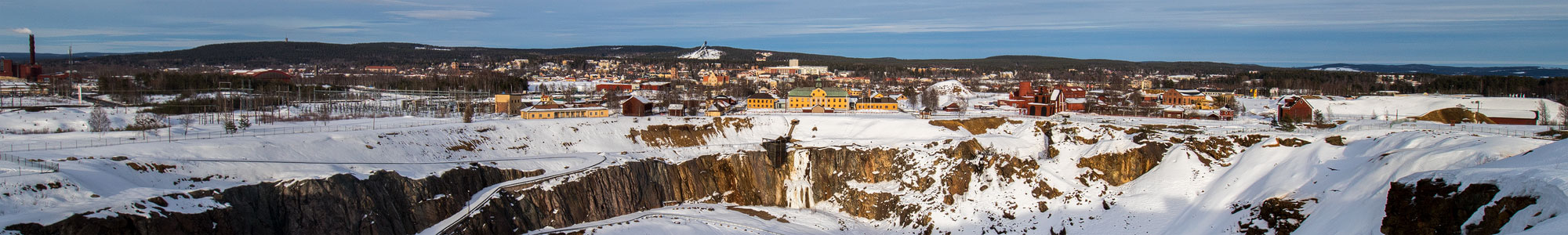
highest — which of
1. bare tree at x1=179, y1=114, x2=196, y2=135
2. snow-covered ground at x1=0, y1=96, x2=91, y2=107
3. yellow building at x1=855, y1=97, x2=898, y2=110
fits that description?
yellow building at x1=855, y1=97, x2=898, y2=110

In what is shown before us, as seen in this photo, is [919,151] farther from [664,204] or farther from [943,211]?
[664,204]

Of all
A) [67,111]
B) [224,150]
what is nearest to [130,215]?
[224,150]

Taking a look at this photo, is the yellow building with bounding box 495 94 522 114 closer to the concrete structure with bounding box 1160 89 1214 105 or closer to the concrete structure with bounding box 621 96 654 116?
the concrete structure with bounding box 621 96 654 116

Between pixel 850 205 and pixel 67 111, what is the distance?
159ft

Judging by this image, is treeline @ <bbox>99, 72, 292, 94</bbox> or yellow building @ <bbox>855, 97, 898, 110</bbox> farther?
yellow building @ <bbox>855, 97, 898, 110</bbox>

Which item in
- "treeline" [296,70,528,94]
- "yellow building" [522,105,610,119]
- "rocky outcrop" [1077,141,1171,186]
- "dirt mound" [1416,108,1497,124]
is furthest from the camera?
"treeline" [296,70,528,94]

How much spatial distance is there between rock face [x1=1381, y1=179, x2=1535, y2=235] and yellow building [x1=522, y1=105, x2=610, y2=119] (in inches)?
1832

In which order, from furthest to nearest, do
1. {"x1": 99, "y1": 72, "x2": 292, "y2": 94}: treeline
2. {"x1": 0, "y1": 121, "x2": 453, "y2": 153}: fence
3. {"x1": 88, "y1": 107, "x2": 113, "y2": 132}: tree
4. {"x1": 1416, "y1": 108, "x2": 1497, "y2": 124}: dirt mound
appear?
1. {"x1": 99, "y1": 72, "x2": 292, "y2": 94}: treeline
2. {"x1": 1416, "y1": 108, "x2": 1497, "y2": 124}: dirt mound
3. {"x1": 88, "y1": 107, "x2": 113, "y2": 132}: tree
4. {"x1": 0, "y1": 121, "x2": 453, "y2": 153}: fence

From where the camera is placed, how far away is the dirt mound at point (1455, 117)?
51.0 metres

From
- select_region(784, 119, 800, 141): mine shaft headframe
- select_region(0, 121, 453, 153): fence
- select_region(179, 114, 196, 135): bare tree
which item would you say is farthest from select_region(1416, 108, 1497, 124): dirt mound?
select_region(179, 114, 196, 135): bare tree

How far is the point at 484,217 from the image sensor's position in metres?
31.5

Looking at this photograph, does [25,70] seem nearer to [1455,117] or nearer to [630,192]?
[630,192]

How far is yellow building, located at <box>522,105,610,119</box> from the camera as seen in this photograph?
55.6 metres

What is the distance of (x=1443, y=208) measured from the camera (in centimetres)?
1827
